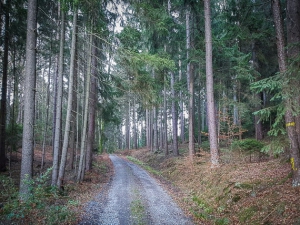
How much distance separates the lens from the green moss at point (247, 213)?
5707mm

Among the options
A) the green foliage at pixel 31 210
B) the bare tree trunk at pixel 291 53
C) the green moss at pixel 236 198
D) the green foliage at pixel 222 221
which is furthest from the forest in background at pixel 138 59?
the green foliage at pixel 222 221

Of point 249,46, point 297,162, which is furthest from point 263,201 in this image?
point 249,46

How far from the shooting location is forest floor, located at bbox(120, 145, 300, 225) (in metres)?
5.26

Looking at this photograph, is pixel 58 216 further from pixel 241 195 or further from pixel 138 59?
pixel 138 59

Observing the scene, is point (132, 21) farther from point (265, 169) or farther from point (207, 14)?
point (265, 169)

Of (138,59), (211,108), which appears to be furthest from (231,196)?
(138,59)

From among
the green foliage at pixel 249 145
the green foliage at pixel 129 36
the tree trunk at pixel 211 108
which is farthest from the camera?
the tree trunk at pixel 211 108

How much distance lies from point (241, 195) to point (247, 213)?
3.52ft

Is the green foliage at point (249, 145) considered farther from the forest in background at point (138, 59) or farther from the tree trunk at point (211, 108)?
the tree trunk at point (211, 108)

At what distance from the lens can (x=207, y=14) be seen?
11375 millimetres

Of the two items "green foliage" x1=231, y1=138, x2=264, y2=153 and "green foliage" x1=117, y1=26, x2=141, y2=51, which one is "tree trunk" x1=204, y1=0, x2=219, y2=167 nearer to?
"green foliage" x1=231, y1=138, x2=264, y2=153

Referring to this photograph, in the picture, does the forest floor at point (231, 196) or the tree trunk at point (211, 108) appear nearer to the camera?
the forest floor at point (231, 196)

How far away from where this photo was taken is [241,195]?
22.6 ft

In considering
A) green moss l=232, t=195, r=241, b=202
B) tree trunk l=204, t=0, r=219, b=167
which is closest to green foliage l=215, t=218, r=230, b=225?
green moss l=232, t=195, r=241, b=202
